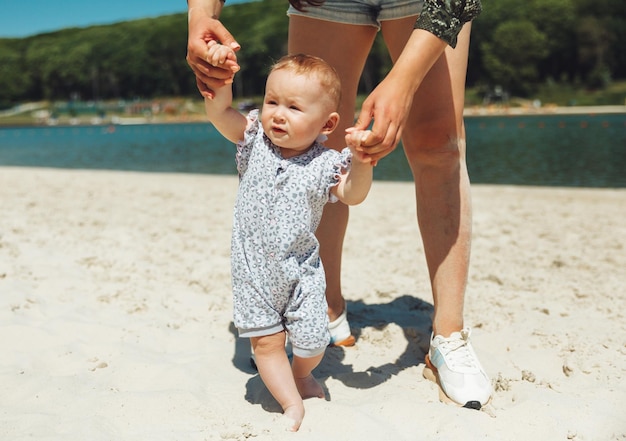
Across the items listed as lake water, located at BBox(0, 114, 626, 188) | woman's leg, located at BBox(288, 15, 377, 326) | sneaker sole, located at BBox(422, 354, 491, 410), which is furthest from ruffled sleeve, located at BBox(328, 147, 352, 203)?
lake water, located at BBox(0, 114, 626, 188)

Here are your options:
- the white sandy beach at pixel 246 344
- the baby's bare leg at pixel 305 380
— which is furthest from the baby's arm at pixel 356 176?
the white sandy beach at pixel 246 344

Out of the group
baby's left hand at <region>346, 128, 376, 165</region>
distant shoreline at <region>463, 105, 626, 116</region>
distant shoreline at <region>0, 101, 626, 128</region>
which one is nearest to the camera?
baby's left hand at <region>346, 128, 376, 165</region>

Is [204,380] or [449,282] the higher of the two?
[449,282]

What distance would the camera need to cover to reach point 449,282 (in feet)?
7.05

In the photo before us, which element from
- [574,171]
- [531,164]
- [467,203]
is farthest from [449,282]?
[531,164]

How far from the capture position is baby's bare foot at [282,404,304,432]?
1.72 m

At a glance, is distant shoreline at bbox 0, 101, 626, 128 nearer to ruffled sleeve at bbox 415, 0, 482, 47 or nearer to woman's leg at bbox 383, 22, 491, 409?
woman's leg at bbox 383, 22, 491, 409

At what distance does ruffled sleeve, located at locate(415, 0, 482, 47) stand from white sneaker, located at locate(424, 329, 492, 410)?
3.30 ft

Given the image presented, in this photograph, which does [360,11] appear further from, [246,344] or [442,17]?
[246,344]

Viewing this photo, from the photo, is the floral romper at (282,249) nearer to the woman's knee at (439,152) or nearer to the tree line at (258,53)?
the woman's knee at (439,152)

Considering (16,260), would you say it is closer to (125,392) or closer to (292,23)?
(125,392)

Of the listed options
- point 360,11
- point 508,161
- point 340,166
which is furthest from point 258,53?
point 340,166

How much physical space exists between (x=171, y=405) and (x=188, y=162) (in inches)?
604

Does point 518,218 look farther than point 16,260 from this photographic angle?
Yes
